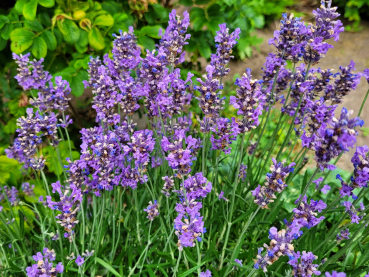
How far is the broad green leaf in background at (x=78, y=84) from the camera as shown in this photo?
2178 mm

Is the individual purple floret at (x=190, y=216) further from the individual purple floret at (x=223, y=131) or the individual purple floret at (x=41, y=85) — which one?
the individual purple floret at (x=41, y=85)

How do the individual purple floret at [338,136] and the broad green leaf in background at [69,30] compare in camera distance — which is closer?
the individual purple floret at [338,136]

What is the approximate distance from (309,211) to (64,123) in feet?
5.01

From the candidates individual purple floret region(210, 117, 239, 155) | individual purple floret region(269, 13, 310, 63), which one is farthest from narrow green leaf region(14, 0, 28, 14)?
individual purple floret region(269, 13, 310, 63)

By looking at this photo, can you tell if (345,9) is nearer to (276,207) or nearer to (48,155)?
(276,207)

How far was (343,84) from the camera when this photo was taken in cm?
157

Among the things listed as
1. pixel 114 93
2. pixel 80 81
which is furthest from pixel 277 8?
pixel 114 93

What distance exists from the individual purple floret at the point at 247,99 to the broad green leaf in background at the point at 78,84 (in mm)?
1383

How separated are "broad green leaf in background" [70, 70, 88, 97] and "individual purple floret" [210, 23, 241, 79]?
1.16 meters

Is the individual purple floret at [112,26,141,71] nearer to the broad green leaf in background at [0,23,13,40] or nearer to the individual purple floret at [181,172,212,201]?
the individual purple floret at [181,172,212,201]

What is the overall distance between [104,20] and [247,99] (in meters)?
1.52

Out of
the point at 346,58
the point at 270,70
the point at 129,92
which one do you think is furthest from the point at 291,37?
the point at 346,58

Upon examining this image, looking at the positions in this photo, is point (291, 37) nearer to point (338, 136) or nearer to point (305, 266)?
point (338, 136)

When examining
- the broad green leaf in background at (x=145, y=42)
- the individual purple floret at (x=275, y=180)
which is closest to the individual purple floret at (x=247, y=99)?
the individual purple floret at (x=275, y=180)
